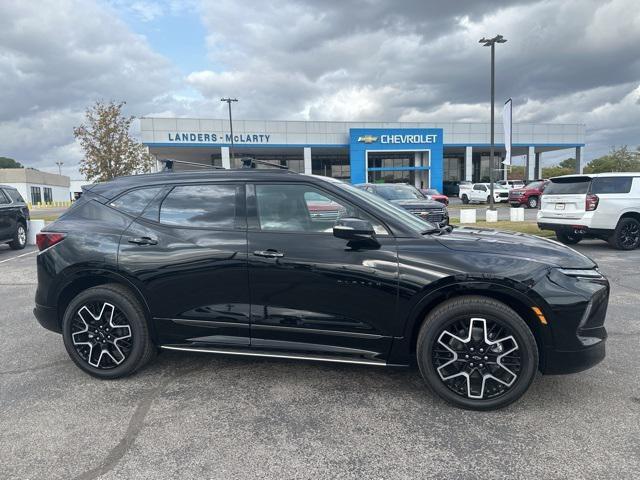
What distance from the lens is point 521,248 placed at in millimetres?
3168

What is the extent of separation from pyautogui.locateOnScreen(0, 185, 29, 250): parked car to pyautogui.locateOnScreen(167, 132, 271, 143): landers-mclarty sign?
2696 centimetres

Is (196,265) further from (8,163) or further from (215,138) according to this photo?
(8,163)

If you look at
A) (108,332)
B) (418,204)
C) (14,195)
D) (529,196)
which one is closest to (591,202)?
(418,204)

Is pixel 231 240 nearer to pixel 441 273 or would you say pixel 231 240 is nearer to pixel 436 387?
pixel 441 273

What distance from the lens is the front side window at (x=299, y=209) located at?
3.34 m

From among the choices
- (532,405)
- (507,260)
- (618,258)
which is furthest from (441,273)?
(618,258)

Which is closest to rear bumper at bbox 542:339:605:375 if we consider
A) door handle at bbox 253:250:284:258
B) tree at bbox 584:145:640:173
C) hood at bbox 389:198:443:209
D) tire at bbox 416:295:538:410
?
tire at bbox 416:295:538:410

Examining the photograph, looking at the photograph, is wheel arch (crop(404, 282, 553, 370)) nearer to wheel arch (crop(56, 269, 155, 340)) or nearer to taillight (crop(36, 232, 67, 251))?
wheel arch (crop(56, 269, 155, 340))

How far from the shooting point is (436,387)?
3092 millimetres

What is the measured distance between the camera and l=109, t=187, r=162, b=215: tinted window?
3.69m

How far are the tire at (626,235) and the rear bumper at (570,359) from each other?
797cm

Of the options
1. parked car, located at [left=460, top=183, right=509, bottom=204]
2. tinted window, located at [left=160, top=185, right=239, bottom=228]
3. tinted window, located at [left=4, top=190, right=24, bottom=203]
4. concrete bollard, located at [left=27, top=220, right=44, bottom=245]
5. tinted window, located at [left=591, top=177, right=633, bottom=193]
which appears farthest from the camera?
parked car, located at [left=460, top=183, right=509, bottom=204]

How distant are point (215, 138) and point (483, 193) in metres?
23.7

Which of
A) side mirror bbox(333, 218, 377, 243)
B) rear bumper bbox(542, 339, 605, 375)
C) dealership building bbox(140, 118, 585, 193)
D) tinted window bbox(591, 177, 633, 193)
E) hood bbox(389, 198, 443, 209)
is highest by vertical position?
dealership building bbox(140, 118, 585, 193)
